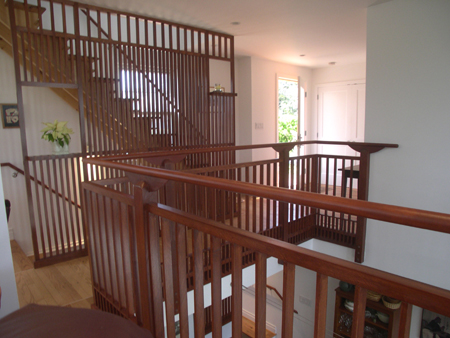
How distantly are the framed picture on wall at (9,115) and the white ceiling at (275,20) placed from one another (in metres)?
1.78

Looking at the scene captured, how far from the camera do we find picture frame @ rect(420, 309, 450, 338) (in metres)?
3.40

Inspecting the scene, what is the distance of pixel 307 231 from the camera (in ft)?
12.6

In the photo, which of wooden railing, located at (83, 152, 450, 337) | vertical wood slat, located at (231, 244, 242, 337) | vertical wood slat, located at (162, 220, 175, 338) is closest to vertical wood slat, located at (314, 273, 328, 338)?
wooden railing, located at (83, 152, 450, 337)

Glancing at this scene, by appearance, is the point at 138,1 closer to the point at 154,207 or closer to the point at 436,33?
the point at 154,207

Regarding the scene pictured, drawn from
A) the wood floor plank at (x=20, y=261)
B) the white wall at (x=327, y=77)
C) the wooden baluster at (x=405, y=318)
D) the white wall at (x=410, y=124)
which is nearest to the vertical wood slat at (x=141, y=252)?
the wooden baluster at (x=405, y=318)

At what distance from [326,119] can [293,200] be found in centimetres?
668

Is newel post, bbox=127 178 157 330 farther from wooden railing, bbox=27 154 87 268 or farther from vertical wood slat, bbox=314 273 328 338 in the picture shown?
wooden railing, bbox=27 154 87 268

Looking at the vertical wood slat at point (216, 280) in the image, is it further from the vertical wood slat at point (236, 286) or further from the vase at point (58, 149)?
the vase at point (58, 149)

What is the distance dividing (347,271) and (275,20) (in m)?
3.72

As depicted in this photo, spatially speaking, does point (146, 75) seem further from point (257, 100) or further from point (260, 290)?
point (260, 290)

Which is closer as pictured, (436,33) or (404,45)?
(436,33)

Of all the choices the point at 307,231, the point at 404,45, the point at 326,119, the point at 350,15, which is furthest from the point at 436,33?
the point at 326,119

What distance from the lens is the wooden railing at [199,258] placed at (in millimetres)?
665

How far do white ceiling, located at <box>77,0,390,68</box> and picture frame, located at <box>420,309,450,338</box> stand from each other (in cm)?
359
